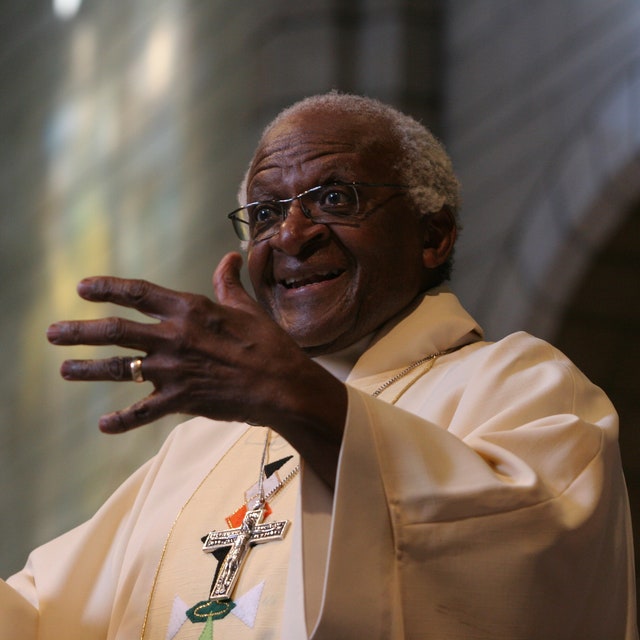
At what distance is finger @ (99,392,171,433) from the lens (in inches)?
73.9

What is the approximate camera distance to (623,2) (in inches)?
213

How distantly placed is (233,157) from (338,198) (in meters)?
3.35

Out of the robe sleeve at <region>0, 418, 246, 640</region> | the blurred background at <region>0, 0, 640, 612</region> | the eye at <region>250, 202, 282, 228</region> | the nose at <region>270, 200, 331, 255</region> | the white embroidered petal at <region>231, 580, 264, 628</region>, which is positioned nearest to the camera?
the white embroidered petal at <region>231, 580, 264, 628</region>

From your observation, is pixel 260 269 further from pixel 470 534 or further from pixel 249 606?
pixel 470 534

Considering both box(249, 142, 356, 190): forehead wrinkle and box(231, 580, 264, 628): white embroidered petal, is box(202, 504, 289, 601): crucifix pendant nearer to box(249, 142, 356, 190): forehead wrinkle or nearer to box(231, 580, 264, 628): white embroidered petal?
box(231, 580, 264, 628): white embroidered petal

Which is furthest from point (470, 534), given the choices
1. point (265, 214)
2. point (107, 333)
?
point (265, 214)

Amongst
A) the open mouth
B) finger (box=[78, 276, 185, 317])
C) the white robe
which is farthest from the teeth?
finger (box=[78, 276, 185, 317])

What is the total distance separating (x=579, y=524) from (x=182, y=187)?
16.3 feet

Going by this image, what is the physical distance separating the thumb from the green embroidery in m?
0.76

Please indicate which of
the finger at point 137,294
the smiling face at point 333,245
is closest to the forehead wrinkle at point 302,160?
the smiling face at point 333,245

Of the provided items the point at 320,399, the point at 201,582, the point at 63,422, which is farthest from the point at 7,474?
the point at 320,399

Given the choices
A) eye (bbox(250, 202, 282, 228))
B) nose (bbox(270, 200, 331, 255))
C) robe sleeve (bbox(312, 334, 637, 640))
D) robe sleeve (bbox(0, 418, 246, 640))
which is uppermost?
eye (bbox(250, 202, 282, 228))

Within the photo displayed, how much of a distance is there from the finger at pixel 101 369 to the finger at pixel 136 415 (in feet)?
0.14

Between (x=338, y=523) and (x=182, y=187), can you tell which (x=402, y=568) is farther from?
(x=182, y=187)
